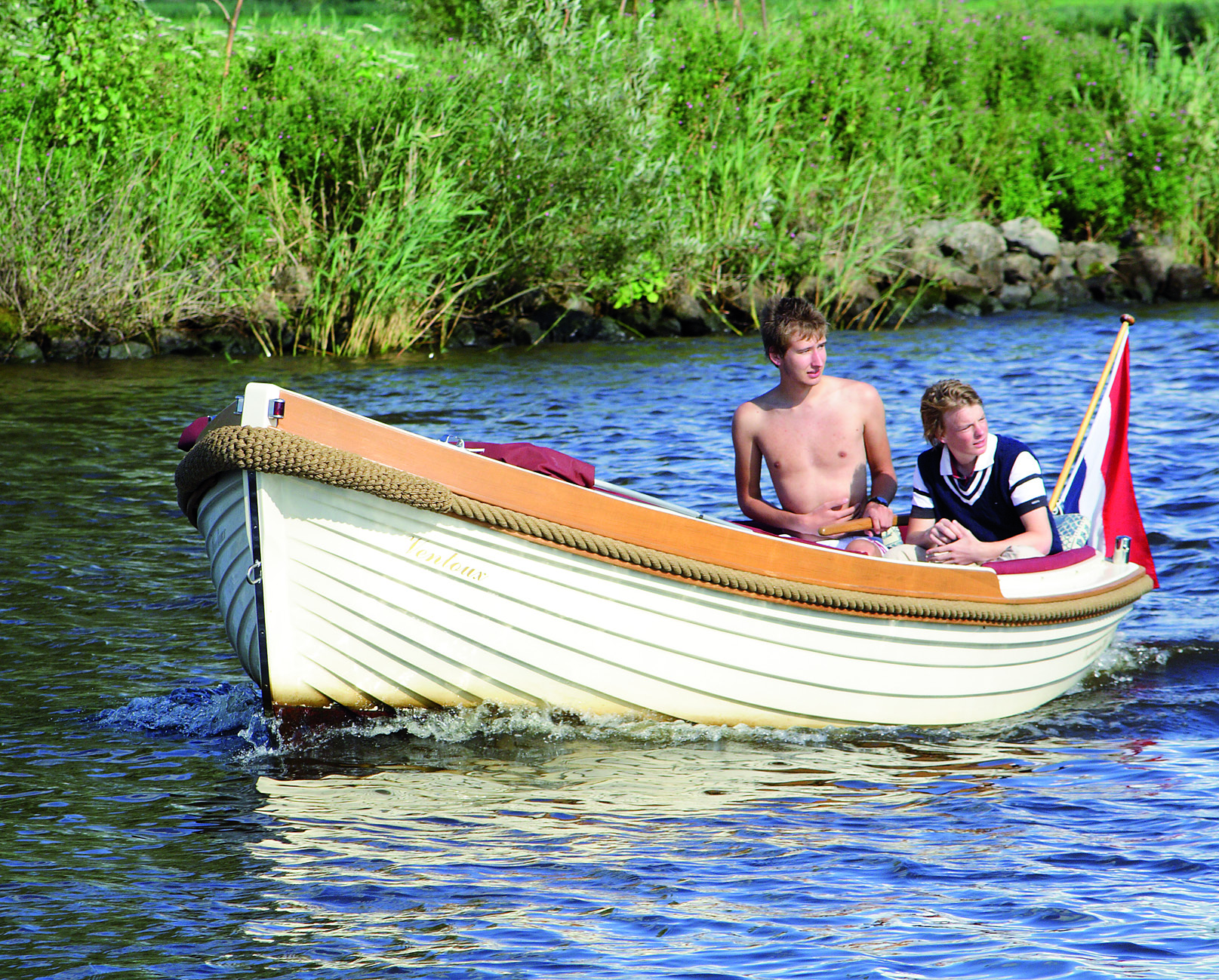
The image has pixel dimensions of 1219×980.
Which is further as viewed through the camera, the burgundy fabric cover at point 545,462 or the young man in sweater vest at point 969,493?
the young man in sweater vest at point 969,493

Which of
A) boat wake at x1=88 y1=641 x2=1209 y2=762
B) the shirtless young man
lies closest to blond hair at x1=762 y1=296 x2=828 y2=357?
the shirtless young man

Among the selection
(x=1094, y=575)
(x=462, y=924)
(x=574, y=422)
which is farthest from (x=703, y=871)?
(x=574, y=422)

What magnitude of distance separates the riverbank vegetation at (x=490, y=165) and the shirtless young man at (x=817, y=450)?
919 cm

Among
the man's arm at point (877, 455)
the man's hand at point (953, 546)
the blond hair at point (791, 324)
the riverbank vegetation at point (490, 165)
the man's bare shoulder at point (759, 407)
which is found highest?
the riverbank vegetation at point (490, 165)

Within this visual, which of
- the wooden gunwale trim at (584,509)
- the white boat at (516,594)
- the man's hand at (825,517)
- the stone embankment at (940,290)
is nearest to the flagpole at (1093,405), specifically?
the man's hand at (825,517)

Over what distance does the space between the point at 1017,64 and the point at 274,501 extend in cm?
1865

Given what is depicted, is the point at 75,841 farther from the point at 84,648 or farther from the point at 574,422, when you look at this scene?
the point at 574,422

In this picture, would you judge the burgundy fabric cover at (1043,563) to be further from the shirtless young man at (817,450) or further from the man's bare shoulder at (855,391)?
the man's bare shoulder at (855,391)

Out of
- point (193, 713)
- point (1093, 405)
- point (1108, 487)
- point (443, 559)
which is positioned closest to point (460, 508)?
point (443, 559)

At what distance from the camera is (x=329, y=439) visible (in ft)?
14.6

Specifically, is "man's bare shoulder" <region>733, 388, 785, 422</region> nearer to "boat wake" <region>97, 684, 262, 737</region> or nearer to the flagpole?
the flagpole

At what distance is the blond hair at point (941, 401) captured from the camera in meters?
5.39

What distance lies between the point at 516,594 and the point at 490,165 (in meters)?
Result: 11.7

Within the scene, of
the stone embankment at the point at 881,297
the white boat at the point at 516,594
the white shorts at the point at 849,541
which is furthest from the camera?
the stone embankment at the point at 881,297
